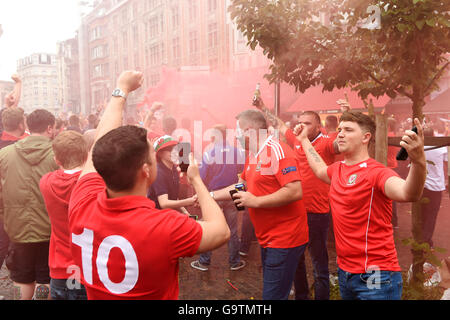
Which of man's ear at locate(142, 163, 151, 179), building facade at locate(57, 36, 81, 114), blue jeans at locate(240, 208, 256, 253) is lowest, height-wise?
blue jeans at locate(240, 208, 256, 253)

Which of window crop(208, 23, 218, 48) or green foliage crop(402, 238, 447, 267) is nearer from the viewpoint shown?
green foliage crop(402, 238, 447, 267)

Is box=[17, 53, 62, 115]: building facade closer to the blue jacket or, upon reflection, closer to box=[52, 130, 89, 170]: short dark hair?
the blue jacket

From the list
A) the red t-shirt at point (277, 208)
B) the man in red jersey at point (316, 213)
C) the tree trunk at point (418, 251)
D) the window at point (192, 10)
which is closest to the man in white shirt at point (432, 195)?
the tree trunk at point (418, 251)

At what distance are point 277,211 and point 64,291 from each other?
1.64 m

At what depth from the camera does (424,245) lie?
3.01 metres

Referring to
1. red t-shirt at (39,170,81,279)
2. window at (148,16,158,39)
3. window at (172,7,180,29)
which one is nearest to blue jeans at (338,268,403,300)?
red t-shirt at (39,170,81,279)

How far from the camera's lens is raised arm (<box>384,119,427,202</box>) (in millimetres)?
1773

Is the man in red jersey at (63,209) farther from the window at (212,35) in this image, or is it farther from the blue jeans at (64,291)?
the window at (212,35)

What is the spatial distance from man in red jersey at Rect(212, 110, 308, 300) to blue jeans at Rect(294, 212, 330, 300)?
1.94 feet

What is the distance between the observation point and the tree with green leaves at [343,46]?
2.86 meters

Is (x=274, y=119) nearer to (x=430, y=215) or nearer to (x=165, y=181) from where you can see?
(x=165, y=181)

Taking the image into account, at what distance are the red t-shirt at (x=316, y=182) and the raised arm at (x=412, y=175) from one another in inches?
53.8

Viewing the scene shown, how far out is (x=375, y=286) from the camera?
2.15 metres
